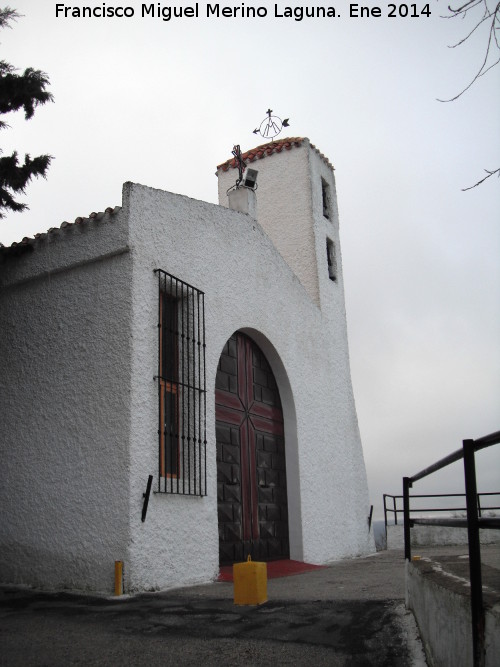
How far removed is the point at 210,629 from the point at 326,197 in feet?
36.4

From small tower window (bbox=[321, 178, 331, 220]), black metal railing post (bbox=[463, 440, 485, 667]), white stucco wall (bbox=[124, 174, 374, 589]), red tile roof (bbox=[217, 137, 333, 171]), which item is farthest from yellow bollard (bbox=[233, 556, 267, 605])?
red tile roof (bbox=[217, 137, 333, 171])

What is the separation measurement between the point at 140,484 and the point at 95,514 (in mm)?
520

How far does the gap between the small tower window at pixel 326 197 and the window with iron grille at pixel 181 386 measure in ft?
22.0

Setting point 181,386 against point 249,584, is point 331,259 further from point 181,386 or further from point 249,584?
point 249,584

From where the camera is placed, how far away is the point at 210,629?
4496 millimetres

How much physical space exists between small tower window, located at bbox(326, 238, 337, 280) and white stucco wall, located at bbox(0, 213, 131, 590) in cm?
702

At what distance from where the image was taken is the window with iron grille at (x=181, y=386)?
7.12 m

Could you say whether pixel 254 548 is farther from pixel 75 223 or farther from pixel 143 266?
pixel 75 223

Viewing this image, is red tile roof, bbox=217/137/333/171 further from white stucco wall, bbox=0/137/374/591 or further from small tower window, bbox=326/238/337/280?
white stucco wall, bbox=0/137/374/591

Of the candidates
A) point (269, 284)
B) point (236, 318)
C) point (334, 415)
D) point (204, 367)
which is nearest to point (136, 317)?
point (204, 367)

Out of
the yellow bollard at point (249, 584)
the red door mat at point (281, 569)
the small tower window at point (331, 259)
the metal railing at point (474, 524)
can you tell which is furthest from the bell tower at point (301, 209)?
the metal railing at point (474, 524)

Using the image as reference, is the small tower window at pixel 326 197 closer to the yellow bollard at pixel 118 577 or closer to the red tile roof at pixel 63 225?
the red tile roof at pixel 63 225

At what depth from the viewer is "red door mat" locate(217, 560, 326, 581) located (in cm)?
754

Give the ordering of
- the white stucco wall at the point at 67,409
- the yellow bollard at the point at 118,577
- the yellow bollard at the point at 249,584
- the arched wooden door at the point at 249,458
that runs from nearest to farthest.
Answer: the yellow bollard at the point at 249,584, the yellow bollard at the point at 118,577, the white stucco wall at the point at 67,409, the arched wooden door at the point at 249,458
